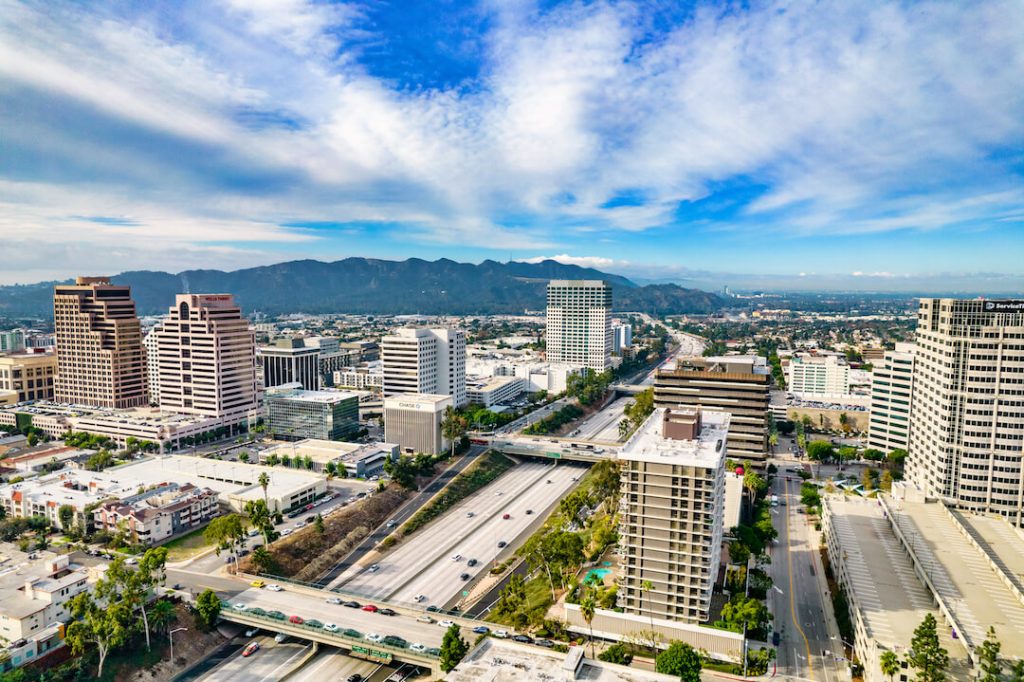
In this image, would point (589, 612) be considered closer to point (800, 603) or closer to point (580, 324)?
point (800, 603)

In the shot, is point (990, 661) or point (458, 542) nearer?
point (990, 661)

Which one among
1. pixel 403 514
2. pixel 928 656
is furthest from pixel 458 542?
pixel 928 656

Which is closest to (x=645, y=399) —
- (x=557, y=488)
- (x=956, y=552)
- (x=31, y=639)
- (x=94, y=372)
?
(x=557, y=488)

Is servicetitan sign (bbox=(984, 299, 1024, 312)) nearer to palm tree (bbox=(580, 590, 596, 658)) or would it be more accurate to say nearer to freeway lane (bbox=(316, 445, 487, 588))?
palm tree (bbox=(580, 590, 596, 658))

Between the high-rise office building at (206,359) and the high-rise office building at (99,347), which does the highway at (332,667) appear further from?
the high-rise office building at (99,347)

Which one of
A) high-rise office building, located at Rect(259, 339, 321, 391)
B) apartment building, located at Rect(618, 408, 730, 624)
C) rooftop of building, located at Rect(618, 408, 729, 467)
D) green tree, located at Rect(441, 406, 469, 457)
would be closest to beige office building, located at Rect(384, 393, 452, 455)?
green tree, located at Rect(441, 406, 469, 457)

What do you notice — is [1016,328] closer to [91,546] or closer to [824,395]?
[824,395]
